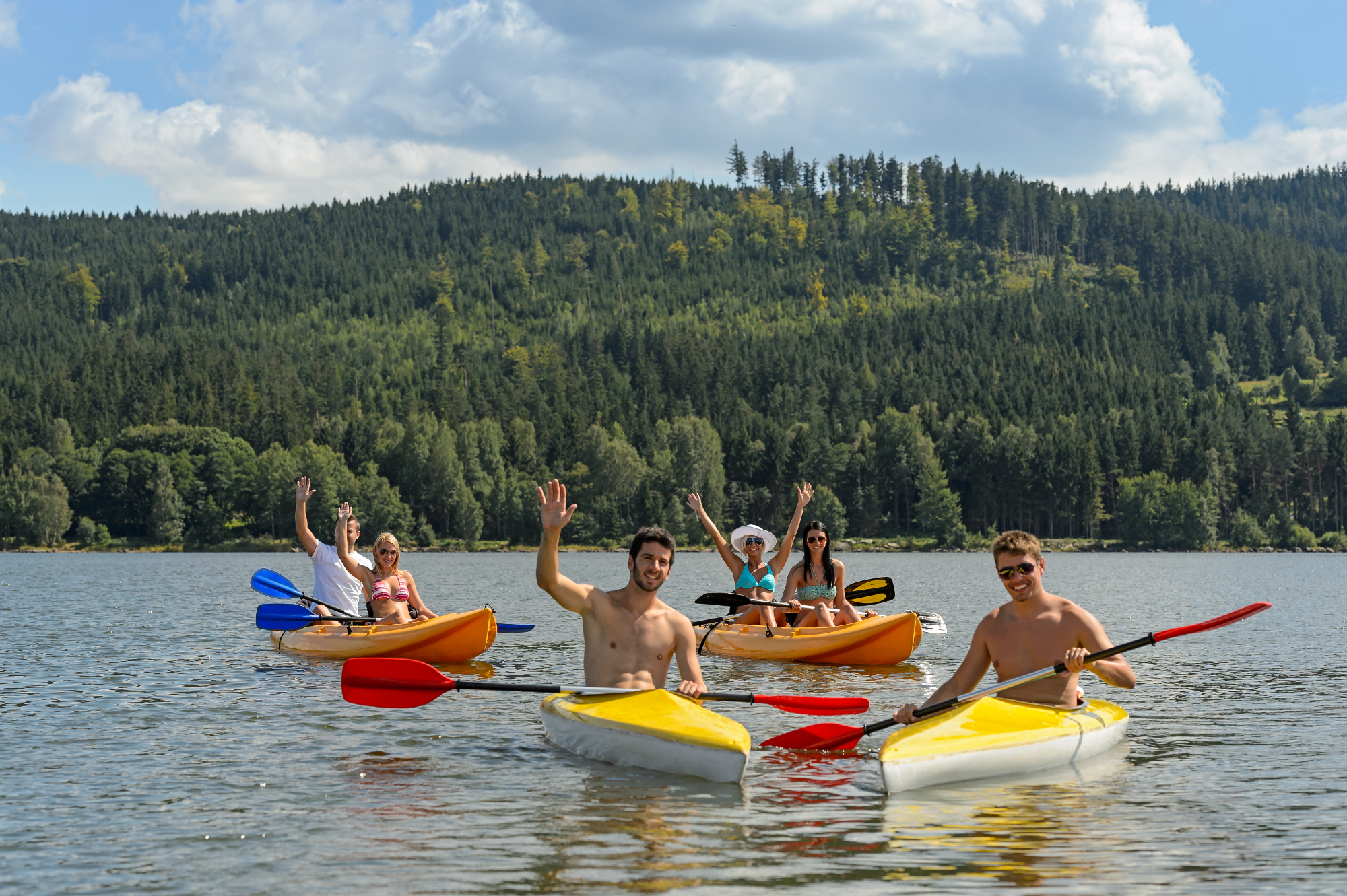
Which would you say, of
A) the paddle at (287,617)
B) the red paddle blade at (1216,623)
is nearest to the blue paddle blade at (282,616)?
the paddle at (287,617)

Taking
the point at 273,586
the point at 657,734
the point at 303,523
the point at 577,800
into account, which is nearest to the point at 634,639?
the point at 657,734

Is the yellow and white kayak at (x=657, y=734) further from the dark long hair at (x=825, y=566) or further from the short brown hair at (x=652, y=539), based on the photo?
the dark long hair at (x=825, y=566)

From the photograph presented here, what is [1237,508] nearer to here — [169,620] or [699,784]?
[169,620]

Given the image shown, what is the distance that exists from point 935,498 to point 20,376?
4645 inches

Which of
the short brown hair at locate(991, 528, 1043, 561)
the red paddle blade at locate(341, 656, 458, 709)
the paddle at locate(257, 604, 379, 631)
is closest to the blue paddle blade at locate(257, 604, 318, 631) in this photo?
the paddle at locate(257, 604, 379, 631)

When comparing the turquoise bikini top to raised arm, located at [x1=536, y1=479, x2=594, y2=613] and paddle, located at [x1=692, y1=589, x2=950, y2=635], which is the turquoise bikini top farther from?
raised arm, located at [x1=536, y1=479, x2=594, y2=613]

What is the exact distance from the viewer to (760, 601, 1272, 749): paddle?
36.2 feet

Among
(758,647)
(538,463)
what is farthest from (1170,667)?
(538,463)

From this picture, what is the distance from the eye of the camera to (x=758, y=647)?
21391 mm

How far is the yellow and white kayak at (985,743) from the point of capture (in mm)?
10477

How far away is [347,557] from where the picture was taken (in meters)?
20.2

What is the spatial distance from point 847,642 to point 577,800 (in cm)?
1058

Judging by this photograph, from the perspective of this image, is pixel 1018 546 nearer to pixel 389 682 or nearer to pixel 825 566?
pixel 389 682

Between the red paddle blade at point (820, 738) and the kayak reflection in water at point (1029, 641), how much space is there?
37.2 inches
